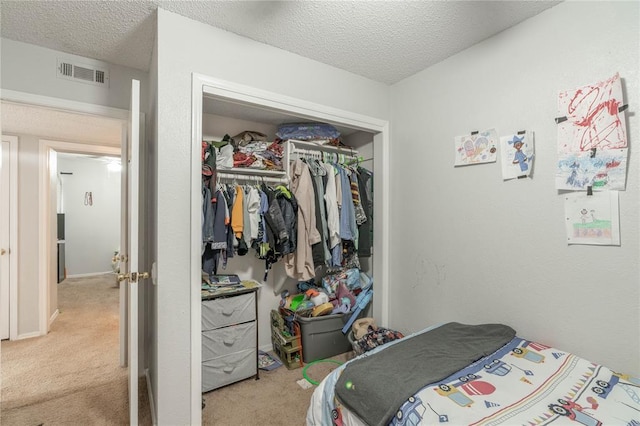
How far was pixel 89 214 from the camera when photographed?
6.05 meters

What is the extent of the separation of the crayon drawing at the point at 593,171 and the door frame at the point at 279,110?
1.19 metres

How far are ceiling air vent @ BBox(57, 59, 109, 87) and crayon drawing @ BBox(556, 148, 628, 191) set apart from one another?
2.94 meters

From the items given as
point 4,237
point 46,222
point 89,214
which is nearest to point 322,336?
point 46,222

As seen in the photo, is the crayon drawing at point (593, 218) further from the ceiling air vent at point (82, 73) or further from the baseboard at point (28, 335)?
the baseboard at point (28, 335)

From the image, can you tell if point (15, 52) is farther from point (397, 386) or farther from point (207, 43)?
point (397, 386)

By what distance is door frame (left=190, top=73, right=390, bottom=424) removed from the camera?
5.31 ft

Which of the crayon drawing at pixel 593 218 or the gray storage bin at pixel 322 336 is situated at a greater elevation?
the crayon drawing at pixel 593 218

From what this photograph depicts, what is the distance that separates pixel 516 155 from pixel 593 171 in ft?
1.16

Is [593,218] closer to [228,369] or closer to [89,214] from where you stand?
[228,369]

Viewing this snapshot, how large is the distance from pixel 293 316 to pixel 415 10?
232cm

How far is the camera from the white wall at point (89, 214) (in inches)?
229

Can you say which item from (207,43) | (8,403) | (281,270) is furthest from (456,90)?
(8,403)

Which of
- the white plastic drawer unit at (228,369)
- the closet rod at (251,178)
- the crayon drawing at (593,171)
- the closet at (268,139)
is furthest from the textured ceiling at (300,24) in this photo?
the white plastic drawer unit at (228,369)

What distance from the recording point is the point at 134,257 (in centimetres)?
153
